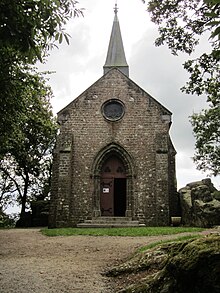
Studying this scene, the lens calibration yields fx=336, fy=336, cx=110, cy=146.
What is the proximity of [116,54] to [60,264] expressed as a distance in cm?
3056

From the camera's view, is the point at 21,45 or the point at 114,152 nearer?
the point at 21,45

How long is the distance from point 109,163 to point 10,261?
1349 cm

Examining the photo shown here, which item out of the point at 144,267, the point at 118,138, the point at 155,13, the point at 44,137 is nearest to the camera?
the point at 144,267

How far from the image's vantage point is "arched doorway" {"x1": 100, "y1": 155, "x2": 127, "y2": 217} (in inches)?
830

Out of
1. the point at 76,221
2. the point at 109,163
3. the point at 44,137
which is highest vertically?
the point at 44,137

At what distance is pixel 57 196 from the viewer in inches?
800

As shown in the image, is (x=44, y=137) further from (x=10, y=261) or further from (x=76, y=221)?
(x=10, y=261)

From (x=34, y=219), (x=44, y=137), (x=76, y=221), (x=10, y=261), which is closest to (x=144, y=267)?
(x=10, y=261)

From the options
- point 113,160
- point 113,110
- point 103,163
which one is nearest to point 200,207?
point 113,160

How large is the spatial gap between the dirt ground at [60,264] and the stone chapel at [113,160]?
7331mm

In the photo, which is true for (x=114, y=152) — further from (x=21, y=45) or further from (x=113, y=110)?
(x=21, y=45)

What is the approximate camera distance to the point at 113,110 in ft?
72.4

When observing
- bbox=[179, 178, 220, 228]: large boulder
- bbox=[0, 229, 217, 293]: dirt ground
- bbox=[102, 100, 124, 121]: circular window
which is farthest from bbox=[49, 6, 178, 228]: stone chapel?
bbox=[0, 229, 217, 293]: dirt ground

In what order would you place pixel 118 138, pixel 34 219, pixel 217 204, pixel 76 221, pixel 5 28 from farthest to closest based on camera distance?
pixel 34 219, pixel 118 138, pixel 76 221, pixel 217 204, pixel 5 28
